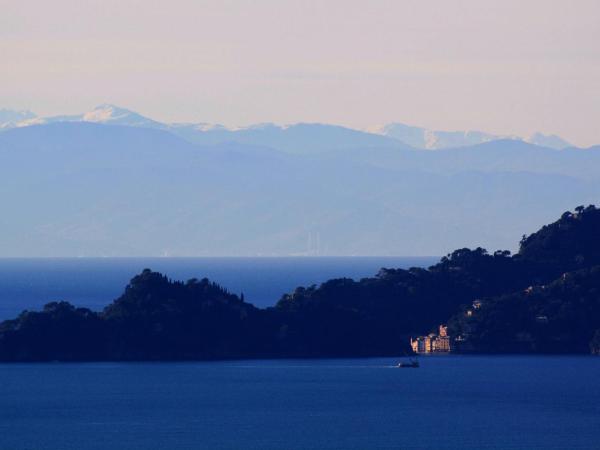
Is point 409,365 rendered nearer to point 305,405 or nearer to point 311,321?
point 311,321

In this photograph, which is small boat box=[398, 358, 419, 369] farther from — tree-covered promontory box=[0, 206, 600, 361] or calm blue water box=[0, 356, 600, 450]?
tree-covered promontory box=[0, 206, 600, 361]

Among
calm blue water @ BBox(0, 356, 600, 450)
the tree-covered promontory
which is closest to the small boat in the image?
calm blue water @ BBox(0, 356, 600, 450)

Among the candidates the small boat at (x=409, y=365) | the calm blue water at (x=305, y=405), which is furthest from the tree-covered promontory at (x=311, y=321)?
the small boat at (x=409, y=365)

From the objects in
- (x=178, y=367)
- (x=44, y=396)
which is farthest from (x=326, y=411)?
(x=178, y=367)

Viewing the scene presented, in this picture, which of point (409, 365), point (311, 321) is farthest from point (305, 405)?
point (311, 321)

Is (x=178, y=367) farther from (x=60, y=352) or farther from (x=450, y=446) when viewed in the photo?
(x=450, y=446)
